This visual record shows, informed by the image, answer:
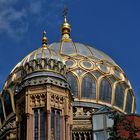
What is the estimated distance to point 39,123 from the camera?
38.6 m

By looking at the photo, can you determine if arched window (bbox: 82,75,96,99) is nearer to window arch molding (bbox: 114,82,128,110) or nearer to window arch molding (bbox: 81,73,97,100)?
window arch molding (bbox: 81,73,97,100)

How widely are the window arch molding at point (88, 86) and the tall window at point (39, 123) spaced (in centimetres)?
785

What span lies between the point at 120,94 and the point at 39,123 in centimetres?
1036

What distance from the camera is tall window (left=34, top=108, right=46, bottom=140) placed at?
3814 centimetres

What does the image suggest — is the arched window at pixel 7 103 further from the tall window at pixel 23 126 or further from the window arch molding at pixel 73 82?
the tall window at pixel 23 126

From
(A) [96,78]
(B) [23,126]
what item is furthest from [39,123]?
(A) [96,78]

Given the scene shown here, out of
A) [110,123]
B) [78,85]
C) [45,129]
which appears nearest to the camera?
[45,129]

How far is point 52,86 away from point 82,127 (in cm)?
522

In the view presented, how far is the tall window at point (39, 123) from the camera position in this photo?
38138mm

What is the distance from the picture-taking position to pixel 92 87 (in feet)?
154

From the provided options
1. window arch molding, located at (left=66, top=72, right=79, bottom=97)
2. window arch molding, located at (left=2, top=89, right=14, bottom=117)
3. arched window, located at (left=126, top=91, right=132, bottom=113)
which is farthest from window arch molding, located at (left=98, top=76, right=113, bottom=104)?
window arch molding, located at (left=2, top=89, right=14, bottom=117)

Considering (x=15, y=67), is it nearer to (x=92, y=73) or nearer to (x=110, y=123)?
(x=92, y=73)

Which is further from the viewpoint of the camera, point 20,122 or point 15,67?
point 15,67

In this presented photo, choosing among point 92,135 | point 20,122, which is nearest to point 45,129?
point 20,122
